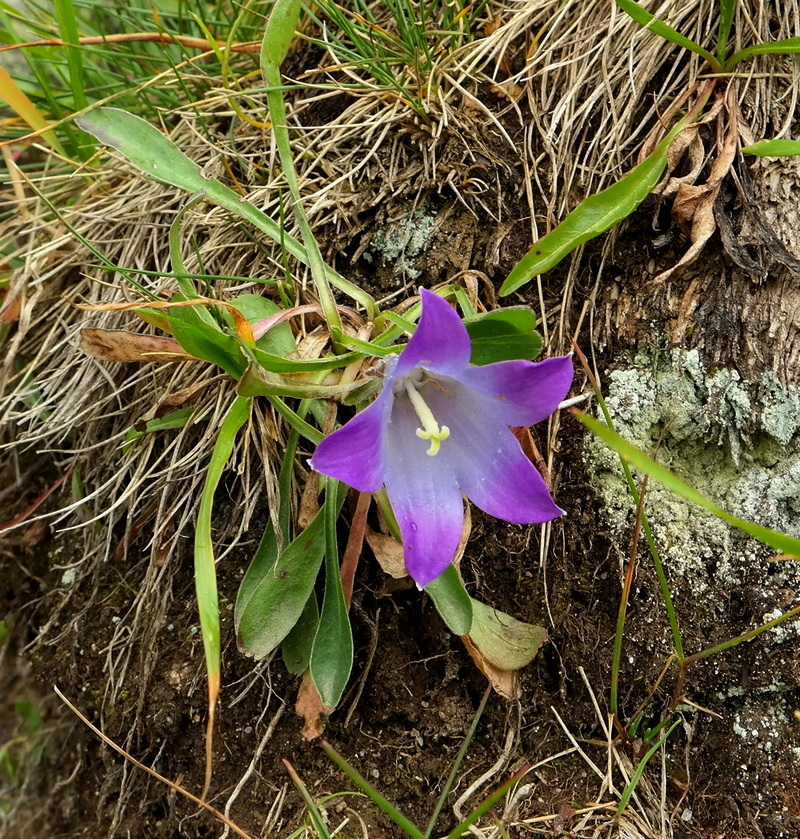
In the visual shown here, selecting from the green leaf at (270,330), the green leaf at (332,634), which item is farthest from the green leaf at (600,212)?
the green leaf at (332,634)

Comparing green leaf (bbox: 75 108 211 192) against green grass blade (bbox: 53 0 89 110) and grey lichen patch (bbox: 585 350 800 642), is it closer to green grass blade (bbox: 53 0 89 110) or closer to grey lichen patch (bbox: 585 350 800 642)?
green grass blade (bbox: 53 0 89 110)

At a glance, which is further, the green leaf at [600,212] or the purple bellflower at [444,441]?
the green leaf at [600,212]

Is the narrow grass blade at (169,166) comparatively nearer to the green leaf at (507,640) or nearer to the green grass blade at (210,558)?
the green grass blade at (210,558)

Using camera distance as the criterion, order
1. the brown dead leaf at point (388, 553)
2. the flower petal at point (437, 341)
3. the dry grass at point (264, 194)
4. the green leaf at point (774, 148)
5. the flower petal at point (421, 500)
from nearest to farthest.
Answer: the flower petal at point (437, 341), the flower petal at point (421, 500), the green leaf at point (774, 148), the brown dead leaf at point (388, 553), the dry grass at point (264, 194)

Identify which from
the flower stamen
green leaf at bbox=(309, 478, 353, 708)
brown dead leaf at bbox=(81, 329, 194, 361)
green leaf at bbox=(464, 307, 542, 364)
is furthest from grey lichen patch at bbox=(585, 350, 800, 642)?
brown dead leaf at bbox=(81, 329, 194, 361)

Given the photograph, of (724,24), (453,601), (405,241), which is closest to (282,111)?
(405,241)

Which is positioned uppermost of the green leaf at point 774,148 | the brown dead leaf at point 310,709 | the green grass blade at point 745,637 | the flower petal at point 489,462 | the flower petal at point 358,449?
the green leaf at point 774,148

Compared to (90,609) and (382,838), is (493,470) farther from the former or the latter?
(90,609)

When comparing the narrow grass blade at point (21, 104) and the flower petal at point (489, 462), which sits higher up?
the narrow grass blade at point (21, 104)
